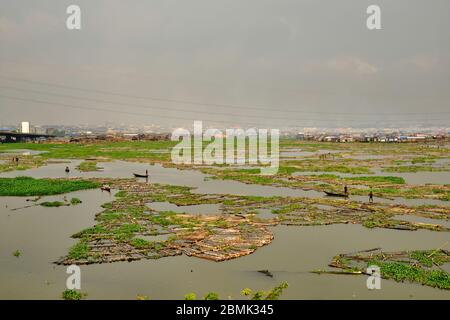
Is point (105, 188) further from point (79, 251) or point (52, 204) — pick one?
point (79, 251)

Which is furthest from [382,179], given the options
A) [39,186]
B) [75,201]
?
[39,186]

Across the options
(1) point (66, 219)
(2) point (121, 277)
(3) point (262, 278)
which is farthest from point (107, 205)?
(3) point (262, 278)

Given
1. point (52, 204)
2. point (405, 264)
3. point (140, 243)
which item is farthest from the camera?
point (52, 204)

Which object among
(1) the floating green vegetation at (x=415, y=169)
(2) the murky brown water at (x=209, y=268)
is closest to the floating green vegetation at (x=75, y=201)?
(2) the murky brown water at (x=209, y=268)

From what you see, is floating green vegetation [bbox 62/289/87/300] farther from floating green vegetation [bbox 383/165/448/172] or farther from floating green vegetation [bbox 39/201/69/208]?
floating green vegetation [bbox 383/165/448/172]

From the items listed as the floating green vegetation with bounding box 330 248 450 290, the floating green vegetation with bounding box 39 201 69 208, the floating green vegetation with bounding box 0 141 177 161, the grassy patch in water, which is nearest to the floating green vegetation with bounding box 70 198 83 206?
the floating green vegetation with bounding box 39 201 69 208

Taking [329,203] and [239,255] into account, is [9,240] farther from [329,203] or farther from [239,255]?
[329,203]
